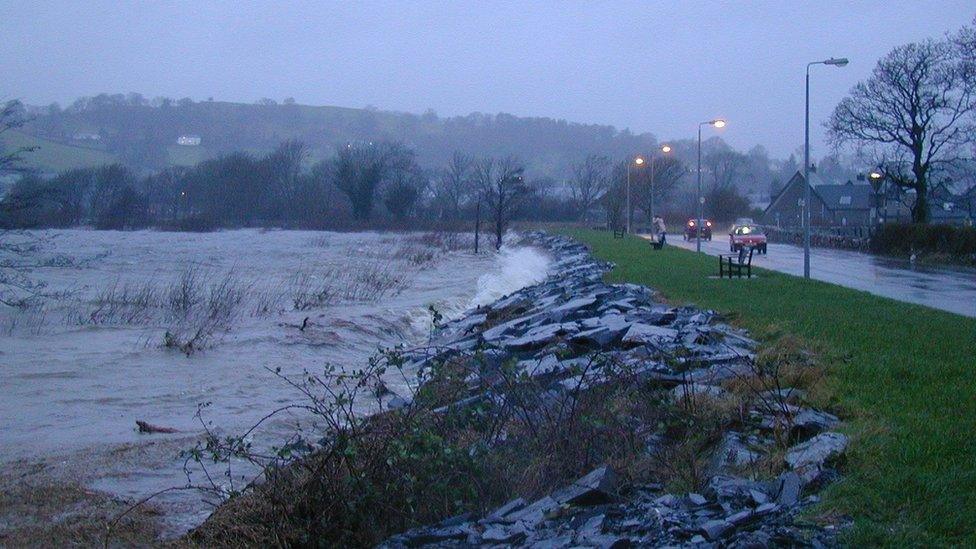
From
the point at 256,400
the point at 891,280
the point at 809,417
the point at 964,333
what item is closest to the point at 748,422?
the point at 809,417

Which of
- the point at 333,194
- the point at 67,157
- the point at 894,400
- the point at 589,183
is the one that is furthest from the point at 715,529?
the point at 589,183

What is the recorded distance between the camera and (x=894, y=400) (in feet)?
32.2

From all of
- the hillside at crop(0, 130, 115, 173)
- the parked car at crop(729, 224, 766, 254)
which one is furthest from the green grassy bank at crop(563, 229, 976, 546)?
the hillside at crop(0, 130, 115, 173)

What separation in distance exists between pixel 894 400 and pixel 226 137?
529ft

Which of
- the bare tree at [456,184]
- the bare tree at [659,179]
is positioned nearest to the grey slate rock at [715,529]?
the bare tree at [456,184]

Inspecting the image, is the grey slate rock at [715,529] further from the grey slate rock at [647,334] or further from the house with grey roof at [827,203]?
the house with grey roof at [827,203]

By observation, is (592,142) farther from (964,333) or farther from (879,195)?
(964,333)

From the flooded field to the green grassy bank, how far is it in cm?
575

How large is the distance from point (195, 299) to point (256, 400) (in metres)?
12.6

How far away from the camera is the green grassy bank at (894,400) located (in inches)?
250

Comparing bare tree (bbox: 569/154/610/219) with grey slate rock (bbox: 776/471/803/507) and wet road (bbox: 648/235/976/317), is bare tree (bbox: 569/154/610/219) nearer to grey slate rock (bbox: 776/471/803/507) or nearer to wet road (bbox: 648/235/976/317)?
wet road (bbox: 648/235/976/317)

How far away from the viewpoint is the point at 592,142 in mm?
197000

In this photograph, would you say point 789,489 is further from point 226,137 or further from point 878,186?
point 226,137

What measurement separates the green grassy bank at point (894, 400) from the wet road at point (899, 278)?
8.07ft
